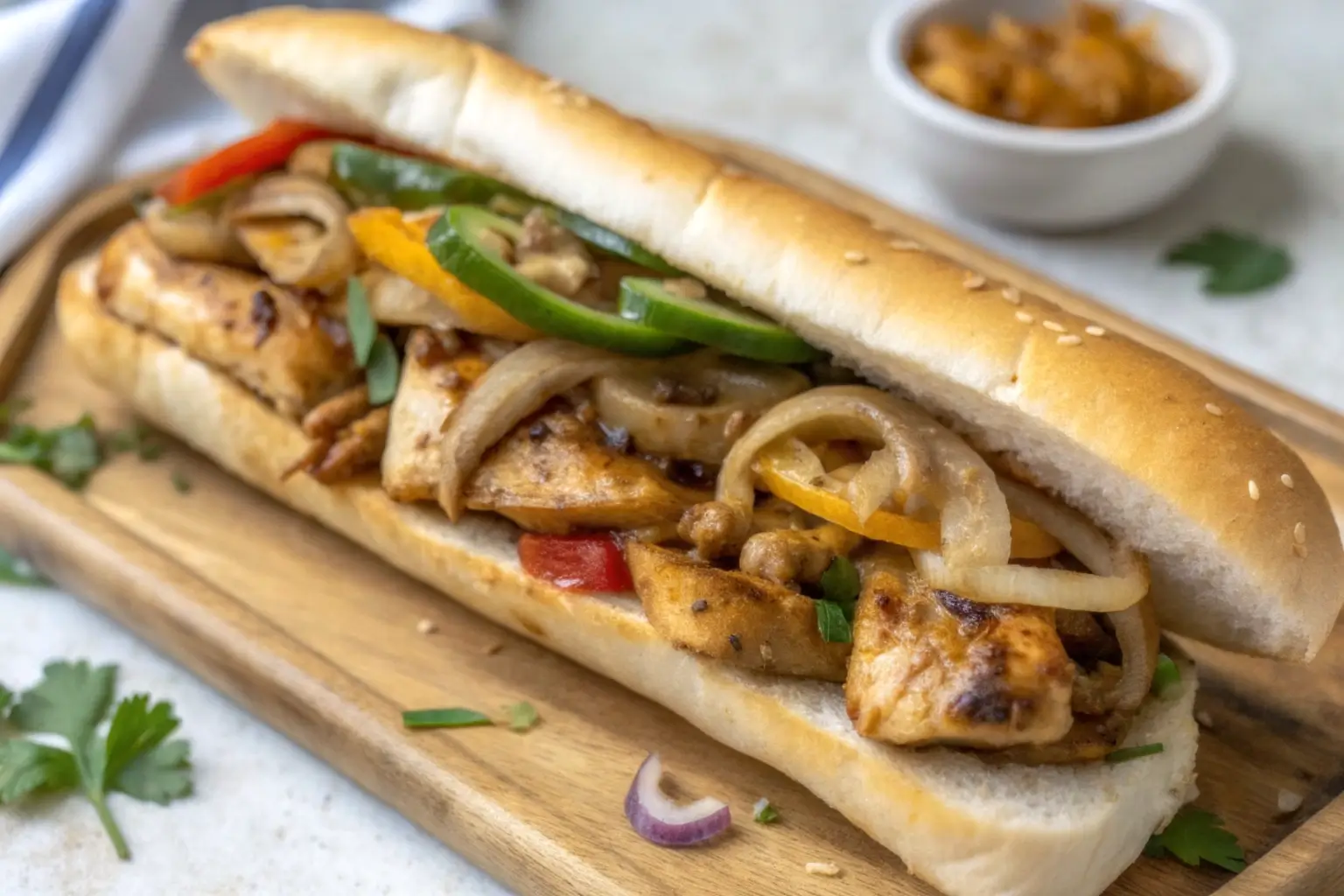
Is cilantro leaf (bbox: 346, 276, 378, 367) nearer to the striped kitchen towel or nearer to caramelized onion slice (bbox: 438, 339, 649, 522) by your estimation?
caramelized onion slice (bbox: 438, 339, 649, 522)

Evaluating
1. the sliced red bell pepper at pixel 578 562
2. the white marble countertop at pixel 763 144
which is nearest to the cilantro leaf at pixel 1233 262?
the white marble countertop at pixel 763 144

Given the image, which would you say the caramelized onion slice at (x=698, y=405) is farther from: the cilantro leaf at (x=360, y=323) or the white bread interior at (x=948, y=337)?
the cilantro leaf at (x=360, y=323)

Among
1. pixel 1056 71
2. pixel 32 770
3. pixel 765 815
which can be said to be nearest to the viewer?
pixel 765 815

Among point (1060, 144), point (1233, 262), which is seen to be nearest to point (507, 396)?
point (1060, 144)

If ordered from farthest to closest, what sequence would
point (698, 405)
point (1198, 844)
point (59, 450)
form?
point (59, 450), point (698, 405), point (1198, 844)

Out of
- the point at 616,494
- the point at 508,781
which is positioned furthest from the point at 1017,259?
the point at 508,781

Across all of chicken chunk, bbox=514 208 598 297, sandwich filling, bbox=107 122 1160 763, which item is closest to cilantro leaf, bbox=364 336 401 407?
Answer: sandwich filling, bbox=107 122 1160 763

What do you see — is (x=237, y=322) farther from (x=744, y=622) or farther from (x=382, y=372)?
(x=744, y=622)

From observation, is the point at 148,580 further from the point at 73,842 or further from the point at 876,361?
the point at 876,361
